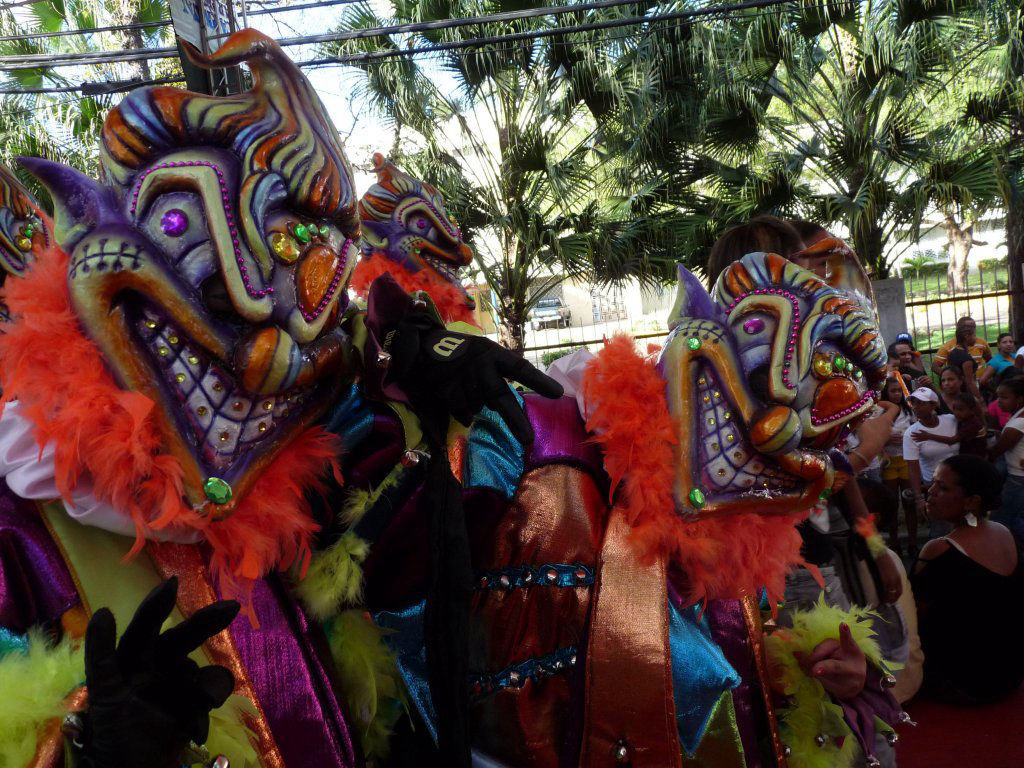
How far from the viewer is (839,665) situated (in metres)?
1.87

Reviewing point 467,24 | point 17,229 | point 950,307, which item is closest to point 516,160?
point 467,24

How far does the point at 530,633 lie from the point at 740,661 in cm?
53

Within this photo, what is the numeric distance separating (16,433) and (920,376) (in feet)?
25.2

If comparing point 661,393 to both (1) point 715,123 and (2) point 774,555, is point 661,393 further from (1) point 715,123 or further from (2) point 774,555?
(1) point 715,123

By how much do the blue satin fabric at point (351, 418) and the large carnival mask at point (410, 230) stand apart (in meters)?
1.96

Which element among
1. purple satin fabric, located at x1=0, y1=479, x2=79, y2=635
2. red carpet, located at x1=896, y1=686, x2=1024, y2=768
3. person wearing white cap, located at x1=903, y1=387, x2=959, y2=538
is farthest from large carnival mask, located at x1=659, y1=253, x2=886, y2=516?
person wearing white cap, located at x1=903, y1=387, x2=959, y2=538

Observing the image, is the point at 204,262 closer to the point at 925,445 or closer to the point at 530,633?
the point at 530,633

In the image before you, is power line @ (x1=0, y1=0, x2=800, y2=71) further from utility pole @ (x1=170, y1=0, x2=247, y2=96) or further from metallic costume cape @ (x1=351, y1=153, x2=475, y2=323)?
utility pole @ (x1=170, y1=0, x2=247, y2=96)

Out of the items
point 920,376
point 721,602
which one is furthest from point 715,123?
point 721,602

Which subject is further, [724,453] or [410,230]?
[410,230]

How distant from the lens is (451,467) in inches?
61.0

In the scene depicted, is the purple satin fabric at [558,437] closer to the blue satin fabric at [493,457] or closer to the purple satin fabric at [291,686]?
the blue satin fabric at [493,457]

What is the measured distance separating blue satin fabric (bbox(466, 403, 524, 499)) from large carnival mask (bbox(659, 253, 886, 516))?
32 centimetres

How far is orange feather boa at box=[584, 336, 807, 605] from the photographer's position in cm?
164
